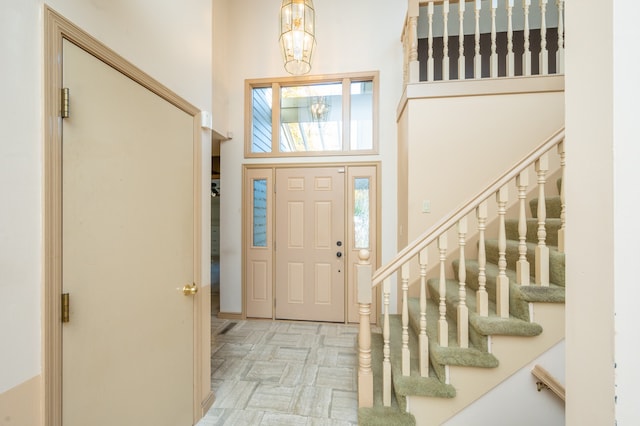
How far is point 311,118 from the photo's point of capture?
3.63 metres

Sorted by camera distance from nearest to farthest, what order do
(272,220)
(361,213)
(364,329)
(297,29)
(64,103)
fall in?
1. (64,103)
2. (364,329)
3. (297,29)
4. (361,213)
5. (272,220)

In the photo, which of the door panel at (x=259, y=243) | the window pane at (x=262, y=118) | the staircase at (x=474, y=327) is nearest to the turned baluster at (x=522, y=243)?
the staircase at (x=474, y=327)

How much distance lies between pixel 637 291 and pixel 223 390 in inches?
96.5

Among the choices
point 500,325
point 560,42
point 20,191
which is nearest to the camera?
point 20,191

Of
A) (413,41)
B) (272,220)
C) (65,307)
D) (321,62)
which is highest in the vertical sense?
(321,62)

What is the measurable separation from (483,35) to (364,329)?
4.13 meters

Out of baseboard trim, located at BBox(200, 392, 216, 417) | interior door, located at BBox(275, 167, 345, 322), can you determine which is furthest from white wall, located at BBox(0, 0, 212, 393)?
interior door, located at BBox(275, 167, 345, 322)

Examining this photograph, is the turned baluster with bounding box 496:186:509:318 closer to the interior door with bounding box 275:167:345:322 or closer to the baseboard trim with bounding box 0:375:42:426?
the interior door with bounding box 275:167:345:322

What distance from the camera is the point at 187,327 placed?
5.51 feet

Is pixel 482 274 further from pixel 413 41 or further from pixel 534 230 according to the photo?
pixel 413 41

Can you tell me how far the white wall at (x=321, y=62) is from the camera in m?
3.37

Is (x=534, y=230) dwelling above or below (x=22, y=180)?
below

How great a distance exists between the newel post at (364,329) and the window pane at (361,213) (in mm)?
1682

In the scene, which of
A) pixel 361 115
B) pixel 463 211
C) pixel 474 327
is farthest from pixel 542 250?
pixel 361 115
